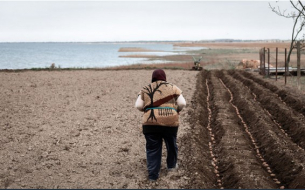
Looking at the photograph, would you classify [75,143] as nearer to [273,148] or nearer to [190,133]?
[190,133]

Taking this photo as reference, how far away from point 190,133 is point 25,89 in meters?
9.94

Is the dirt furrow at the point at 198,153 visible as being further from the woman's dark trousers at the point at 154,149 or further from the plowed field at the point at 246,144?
the woman's dark trousers at the point at 154,149

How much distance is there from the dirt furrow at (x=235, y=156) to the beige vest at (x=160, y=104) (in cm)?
136

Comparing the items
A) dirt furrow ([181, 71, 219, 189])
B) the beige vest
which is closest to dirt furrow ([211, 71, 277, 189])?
dirt furrow ([181, 71, 219, 189])

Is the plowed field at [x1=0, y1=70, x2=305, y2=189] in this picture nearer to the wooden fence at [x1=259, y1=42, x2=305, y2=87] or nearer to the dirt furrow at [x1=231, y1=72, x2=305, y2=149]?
the dirt furrow at [x1=231, y1=72, x2=305, y2=149]

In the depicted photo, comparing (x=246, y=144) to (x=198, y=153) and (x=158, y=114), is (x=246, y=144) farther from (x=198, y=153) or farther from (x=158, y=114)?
(x=158, y=114)

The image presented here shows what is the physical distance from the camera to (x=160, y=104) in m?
6.01

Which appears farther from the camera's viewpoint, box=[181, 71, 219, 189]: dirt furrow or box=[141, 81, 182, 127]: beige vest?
box=[181, 71, 219, 189]: dirt furrow

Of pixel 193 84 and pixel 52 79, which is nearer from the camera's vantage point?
pixel 193 84

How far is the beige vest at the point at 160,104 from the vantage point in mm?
5945

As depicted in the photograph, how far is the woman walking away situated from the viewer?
5965 millimetres

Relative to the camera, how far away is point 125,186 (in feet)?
19.4

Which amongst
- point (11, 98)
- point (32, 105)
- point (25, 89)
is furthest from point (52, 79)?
point (32, 105)

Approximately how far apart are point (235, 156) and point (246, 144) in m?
1.08
